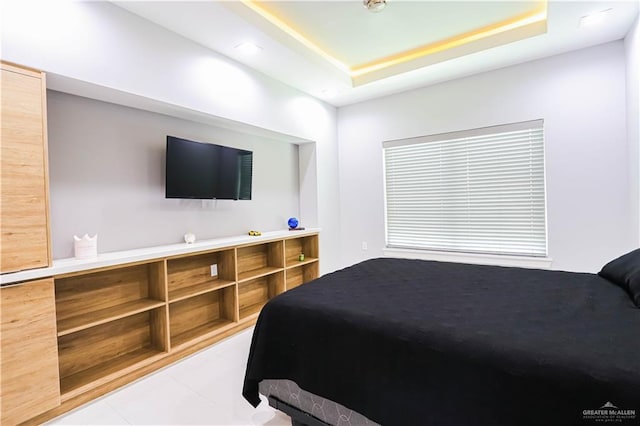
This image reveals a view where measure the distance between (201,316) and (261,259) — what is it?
0.97 meters

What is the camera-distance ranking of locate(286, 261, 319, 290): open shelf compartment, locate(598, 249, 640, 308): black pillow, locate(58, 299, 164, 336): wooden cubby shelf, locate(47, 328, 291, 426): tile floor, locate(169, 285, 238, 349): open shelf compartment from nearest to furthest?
locate(598, 249, 640, 308): black pillow
locate(47, 328, 291, 426): tile floor
locate(58, 299, 164, 336): wooden cubby shelf
locate(169, 285, 238, 349): open shelf compartment
locate(286, 261, 319, 290): open shelf compartment

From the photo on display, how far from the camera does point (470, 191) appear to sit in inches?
157

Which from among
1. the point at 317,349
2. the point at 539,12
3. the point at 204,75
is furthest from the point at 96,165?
the point at 539,12

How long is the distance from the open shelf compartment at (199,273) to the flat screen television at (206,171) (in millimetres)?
628

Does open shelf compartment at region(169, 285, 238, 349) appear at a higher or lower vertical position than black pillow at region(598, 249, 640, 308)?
lower

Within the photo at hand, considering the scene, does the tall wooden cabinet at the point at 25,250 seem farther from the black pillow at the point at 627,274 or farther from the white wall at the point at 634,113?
the white wall at the point at 634,113

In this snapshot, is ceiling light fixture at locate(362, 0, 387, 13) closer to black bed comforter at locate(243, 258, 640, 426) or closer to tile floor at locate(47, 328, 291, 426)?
black bed comforter at locate(243, 258, 640, 426)

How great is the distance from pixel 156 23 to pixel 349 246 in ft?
11.8

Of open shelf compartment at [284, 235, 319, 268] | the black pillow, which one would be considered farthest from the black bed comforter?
open shelf compartment at [284, 235, 319, 268]

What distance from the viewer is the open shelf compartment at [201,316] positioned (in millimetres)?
3033

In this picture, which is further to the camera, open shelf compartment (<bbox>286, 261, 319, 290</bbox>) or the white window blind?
open shelf compartment (<bbox>286, 261, 319, 290</bbox>)

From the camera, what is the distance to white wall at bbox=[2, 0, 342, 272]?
6.61 feet

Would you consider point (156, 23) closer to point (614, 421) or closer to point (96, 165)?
point (96, 165)

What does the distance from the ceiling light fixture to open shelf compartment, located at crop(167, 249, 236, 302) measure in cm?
260
